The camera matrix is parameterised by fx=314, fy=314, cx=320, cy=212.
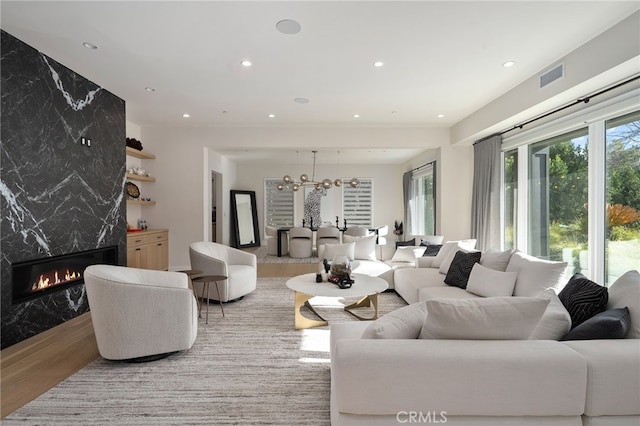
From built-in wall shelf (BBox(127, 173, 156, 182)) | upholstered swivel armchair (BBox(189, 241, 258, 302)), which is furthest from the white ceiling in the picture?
upholstered swivel armchair (BBox(189, 241, 258, 302))

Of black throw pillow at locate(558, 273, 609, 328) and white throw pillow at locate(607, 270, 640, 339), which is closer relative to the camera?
white throw pillow at locate(607, 270, 640, 339)

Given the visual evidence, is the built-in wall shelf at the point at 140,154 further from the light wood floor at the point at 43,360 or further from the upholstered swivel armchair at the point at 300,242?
the upholstered swivel armchair at the point at 300,242

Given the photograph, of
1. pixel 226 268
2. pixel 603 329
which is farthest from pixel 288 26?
pixel 603 329

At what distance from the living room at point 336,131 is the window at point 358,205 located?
69.8 inches

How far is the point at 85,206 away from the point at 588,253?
583 cm

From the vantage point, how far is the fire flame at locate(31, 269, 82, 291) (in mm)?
3184

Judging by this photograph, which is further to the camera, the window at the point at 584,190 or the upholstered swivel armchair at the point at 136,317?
the window at the point at 584,190

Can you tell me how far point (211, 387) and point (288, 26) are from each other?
2878 millimetres

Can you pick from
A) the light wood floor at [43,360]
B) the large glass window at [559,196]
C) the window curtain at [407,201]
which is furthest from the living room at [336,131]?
the light wood floor at [43,360]

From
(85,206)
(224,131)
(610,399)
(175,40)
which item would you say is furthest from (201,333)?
(224,131)

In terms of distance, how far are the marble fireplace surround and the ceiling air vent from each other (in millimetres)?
5266

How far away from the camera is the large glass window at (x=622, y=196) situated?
9.77 ft

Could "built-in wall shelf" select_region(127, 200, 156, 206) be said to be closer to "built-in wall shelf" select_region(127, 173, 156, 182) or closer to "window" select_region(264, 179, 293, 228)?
"built-in wall shelf" select_region(127, 173, 156, 182)

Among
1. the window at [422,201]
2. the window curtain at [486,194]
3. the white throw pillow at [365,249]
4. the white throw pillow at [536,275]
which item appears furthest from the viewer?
the window at [422,201]
